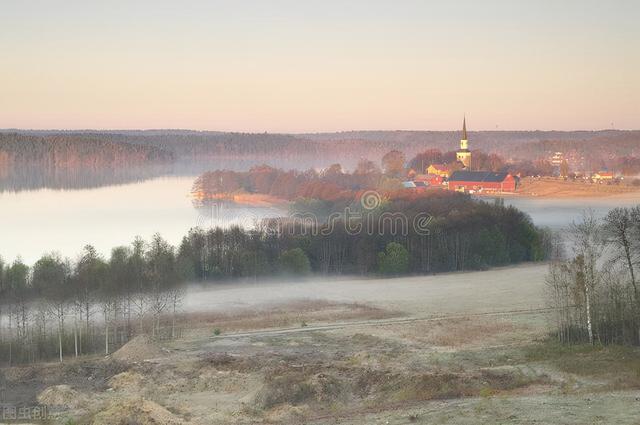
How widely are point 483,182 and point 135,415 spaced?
306ft

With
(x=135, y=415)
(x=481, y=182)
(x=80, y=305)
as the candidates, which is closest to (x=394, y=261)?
(x=80, y=305)

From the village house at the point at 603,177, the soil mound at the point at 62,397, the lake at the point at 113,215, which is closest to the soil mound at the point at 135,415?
the soil mound at the point at 62,397

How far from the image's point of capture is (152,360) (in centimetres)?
2897

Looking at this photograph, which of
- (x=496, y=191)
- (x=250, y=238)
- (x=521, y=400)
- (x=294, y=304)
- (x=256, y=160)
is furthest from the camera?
(x=256, y=160)

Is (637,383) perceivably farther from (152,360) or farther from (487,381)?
(152,360)

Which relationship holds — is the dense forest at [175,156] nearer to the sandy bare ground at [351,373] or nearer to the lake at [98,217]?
the lake at [98,217]

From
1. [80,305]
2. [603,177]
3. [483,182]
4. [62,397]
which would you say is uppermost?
[603,177]

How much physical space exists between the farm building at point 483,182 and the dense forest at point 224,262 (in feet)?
124

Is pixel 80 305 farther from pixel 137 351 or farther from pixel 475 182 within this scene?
pixel 475 182

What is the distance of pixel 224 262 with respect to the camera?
47844 mm

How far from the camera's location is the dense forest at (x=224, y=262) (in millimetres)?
33125

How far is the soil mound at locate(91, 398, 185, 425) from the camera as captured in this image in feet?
69.7

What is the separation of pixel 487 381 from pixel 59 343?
17326mm

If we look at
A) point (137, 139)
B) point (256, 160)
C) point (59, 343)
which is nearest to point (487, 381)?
point (59, 343)
